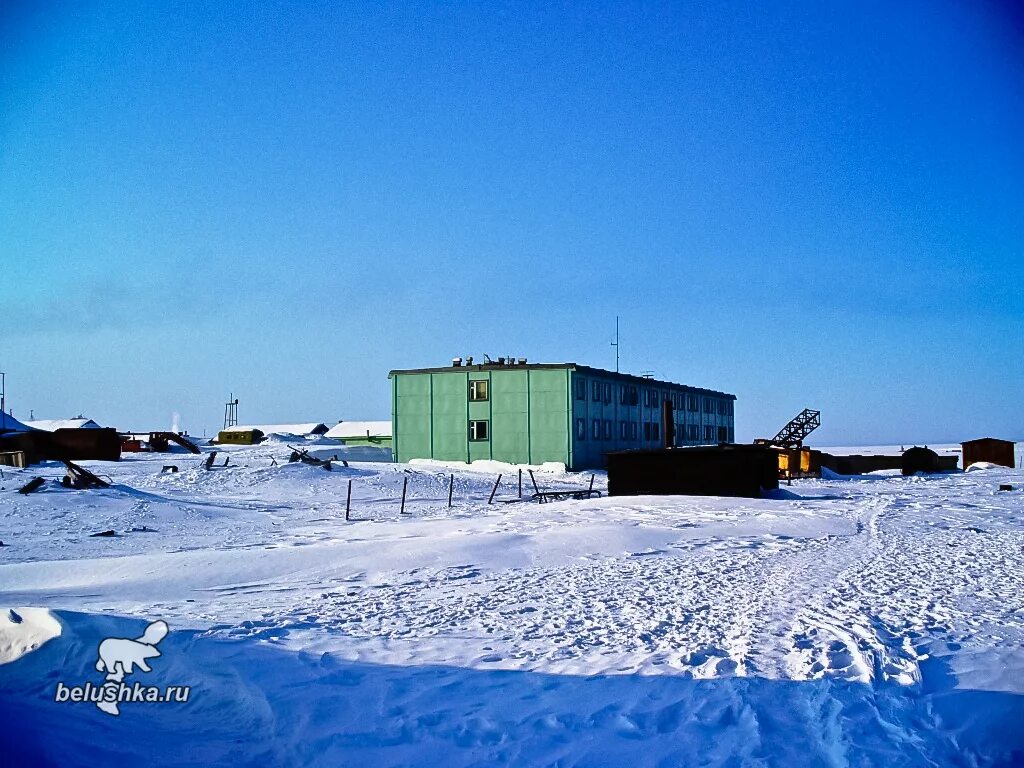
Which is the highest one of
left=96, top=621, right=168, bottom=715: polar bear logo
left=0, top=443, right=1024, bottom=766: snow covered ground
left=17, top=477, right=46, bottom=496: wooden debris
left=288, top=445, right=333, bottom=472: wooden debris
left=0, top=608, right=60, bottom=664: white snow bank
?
left=288, top=445, right=333, bottom=472: wooden debris

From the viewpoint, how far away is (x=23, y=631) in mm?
7086

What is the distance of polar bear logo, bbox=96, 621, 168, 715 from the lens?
667 cm

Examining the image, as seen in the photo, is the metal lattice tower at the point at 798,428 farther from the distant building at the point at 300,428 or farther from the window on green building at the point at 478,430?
the distant building at the point at 300,428

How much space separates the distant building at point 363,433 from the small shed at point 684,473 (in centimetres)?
5929

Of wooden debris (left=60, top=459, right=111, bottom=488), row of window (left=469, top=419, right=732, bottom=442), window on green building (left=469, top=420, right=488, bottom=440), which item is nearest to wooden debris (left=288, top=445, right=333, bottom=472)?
window on green building (left=469, top=420, right=488, bottom=440)

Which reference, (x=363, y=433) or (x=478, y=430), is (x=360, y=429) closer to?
(x=363, y=433)

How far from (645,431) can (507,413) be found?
1360 centimetres

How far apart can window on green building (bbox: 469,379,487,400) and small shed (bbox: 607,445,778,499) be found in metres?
19.7

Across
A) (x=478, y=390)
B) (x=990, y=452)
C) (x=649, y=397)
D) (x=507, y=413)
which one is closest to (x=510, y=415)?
(x=507, y=413)

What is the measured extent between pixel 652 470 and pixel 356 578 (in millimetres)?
16170

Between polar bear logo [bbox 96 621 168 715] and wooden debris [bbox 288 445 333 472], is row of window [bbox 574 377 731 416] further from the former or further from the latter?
polar bear logo [bbox 96 621 168 715]

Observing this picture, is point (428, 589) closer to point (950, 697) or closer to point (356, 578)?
point (356, 578)

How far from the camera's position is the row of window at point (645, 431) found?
47000mm

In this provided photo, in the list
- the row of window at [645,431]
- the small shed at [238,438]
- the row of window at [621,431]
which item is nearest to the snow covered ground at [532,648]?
the row of window at [621,431]
